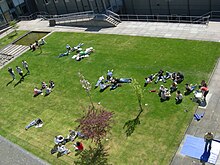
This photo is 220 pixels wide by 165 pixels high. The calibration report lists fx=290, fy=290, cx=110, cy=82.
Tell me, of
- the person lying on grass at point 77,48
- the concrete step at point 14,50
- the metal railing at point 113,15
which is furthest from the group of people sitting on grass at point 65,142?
the concrete step at point 14,50

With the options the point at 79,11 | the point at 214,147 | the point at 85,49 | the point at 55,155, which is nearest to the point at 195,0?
the point at 85,49

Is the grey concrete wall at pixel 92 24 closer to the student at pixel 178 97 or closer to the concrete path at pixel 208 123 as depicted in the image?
the student at pixel 178 97

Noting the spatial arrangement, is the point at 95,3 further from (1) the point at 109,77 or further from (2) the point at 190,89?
(2) the point at 190,89

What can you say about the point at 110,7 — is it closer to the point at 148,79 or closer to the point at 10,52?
the point at 10,52

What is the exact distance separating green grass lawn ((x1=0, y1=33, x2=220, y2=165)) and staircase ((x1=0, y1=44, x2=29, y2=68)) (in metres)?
1.76

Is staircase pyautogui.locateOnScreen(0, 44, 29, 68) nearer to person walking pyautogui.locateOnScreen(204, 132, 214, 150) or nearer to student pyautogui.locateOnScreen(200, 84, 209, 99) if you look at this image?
student pyautogui.locateOnScreen(200, 84, 209, 99)

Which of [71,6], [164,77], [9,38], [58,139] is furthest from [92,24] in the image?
[58,139]

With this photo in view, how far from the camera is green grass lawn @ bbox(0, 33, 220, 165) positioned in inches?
871

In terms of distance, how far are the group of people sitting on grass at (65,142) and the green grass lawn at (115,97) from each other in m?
0.56

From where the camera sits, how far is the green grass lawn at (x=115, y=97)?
22125 millimetres

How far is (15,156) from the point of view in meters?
24.0

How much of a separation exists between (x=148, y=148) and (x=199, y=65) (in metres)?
11.2

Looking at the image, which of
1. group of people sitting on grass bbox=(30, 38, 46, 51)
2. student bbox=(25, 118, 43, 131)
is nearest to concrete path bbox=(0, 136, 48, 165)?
student bbox=(25, 118, 43, 131)

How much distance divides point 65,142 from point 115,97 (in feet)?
21.4
